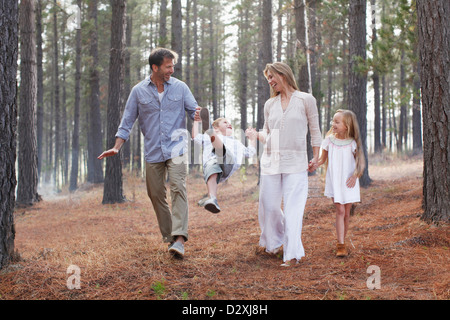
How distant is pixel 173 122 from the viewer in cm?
518

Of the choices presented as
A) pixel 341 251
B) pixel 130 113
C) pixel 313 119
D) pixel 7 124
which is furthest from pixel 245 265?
pixel 7 124

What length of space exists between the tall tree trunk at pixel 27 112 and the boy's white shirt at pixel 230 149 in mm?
9734

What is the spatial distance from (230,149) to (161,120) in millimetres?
986

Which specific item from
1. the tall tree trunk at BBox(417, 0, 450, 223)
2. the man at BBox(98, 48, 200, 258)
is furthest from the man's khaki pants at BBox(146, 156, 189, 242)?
the tall tree trunk at BBox(417, 0, 450, 223)

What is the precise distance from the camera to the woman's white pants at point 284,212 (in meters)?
4.83

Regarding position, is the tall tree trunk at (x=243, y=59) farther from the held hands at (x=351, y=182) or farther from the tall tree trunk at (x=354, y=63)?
the held hands at (x=351, y=182)

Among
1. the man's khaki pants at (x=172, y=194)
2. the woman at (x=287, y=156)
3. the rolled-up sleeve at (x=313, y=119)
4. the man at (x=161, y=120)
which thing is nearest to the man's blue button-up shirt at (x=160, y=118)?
the man at (x=161, y=120)

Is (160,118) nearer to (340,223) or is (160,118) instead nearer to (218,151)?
(218,151)

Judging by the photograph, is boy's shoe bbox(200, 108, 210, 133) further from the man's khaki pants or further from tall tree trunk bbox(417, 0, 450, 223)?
tall tree trunk bbox(417, 0, 450, 223)

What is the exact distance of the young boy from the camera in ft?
16.6

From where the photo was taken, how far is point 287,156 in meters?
4.95

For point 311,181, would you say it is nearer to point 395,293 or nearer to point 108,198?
point 108,198

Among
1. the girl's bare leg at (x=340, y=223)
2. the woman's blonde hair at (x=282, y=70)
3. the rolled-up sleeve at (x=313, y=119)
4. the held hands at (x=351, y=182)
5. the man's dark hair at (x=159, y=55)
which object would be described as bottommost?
the girl's bare leg at (x=340, y=223)
